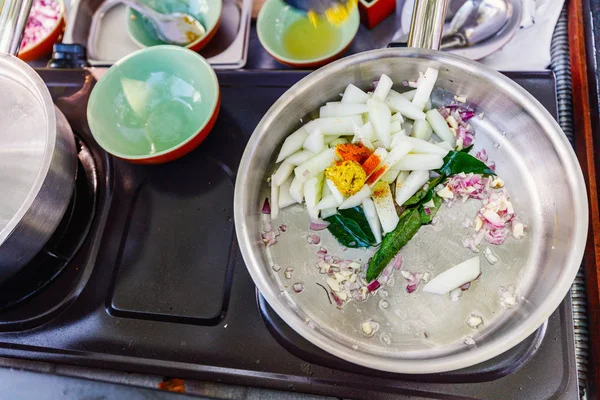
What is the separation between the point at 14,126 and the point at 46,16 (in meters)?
0.50

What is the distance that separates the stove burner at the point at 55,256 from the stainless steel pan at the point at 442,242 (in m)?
0.38

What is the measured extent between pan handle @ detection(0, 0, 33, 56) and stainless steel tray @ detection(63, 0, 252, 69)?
0.27 m

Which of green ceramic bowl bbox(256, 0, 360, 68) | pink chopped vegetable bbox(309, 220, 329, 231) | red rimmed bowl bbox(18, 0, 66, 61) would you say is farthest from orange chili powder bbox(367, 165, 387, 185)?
red rimmed bowl bbox(18, 0, 66, 61)

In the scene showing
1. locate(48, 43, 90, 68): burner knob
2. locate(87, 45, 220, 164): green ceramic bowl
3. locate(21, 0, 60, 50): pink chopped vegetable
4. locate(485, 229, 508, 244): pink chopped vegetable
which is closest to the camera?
locate(485, 229, 508, 244): pink chopped vegetable

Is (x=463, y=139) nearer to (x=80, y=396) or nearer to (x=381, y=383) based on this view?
(x=381, y=383)

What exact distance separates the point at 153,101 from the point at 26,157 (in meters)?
0.29

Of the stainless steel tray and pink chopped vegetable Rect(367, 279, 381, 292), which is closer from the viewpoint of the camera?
pink chopped vegetable Rect(367, 279, 381, 292)

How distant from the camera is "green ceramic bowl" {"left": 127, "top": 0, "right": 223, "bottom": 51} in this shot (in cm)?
123

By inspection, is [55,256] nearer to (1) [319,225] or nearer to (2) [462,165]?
(1) [319,225]

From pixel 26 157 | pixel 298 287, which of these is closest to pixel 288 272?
pixel 298 287

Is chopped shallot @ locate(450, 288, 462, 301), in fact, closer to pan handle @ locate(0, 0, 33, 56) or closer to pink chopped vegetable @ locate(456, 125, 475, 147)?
pink chopped vegetable @ locate(456, 125, 475, 147)

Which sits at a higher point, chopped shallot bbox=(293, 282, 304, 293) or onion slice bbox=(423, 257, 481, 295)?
onion slice bbox=(423, 257, 481, 295)

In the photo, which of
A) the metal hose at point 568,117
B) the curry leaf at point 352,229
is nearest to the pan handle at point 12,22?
the curry leaf at point 352,229

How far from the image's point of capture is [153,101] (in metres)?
1.08
